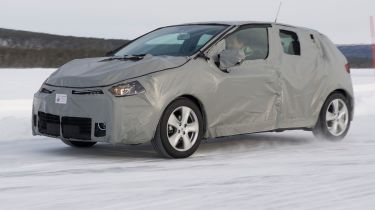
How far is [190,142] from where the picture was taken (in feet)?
23.7

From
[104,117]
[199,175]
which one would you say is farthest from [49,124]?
[199,175]

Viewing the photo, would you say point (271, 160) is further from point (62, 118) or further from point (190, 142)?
point (62, 118)

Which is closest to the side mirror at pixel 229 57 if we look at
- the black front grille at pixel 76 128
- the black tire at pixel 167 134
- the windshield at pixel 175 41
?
the windshield at pixel 175 41

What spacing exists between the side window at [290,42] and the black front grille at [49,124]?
284cm

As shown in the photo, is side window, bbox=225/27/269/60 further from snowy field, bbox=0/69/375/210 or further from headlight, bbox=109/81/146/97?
headlight, bbox=109/81/146/97

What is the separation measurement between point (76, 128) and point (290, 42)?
2.95 m

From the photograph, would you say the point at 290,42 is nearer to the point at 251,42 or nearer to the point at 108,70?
the point at 251,42

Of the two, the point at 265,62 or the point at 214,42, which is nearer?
the point at 214,42

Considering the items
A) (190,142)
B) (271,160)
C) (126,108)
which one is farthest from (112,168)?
(271,160)

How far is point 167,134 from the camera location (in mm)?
6969

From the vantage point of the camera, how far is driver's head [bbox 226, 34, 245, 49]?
7.73 meters

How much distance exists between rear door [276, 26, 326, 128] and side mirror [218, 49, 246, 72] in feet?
2.91

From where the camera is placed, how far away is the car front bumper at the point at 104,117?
671cm

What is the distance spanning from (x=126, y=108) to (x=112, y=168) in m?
0.60
